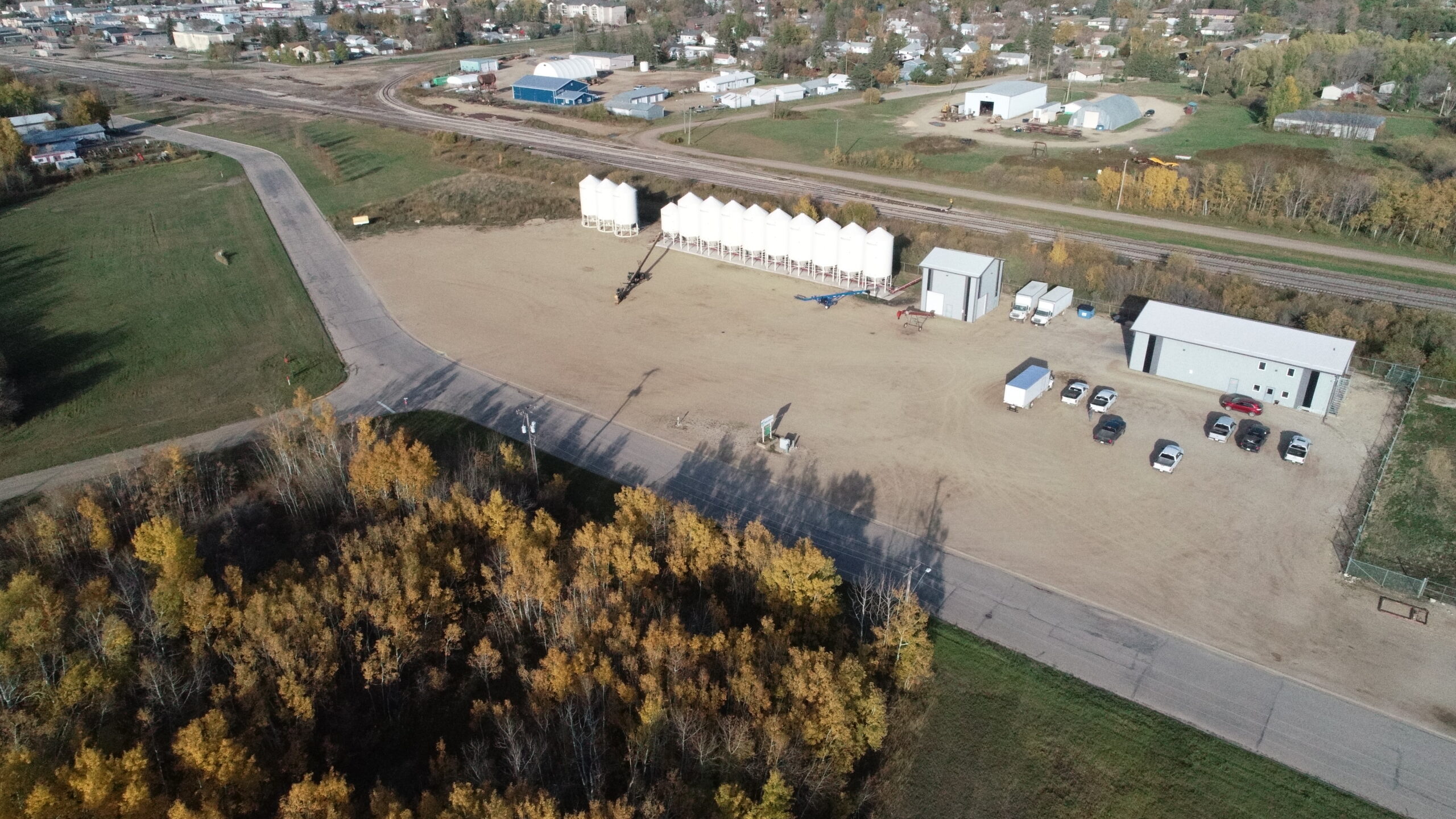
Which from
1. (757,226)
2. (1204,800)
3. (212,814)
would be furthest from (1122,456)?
(212,814)

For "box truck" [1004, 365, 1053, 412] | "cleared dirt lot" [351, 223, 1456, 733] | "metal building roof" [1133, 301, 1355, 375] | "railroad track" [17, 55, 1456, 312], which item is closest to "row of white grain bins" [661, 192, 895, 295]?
"cleared dirt lot" [351, 223, 1456, 733]

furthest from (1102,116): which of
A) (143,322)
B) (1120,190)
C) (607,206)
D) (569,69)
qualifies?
(143,322)

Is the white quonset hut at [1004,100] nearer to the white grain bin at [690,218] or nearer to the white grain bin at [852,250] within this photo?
the white grain bin at [690,218]

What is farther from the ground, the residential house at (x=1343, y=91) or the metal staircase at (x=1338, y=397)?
the residential house at (x=1343, y=91)

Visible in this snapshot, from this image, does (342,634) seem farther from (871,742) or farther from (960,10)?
(960,10)

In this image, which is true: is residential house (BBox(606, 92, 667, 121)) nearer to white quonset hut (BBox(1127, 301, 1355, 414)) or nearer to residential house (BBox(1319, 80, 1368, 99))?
white quonset hut (BBox(1127, 301, 1355, 414))

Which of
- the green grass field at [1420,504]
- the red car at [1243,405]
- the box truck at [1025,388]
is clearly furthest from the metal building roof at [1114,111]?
the box truck at [1025,388]

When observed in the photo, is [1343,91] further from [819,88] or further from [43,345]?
[43,345]
